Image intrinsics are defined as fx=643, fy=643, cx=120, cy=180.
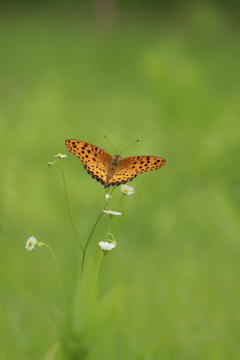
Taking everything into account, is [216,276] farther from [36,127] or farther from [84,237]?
[36,127]

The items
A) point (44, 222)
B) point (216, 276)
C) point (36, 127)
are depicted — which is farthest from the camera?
point (36, 127)

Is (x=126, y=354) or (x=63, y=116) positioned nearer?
(x=126, y=354)

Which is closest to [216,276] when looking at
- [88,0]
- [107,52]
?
[107,52]

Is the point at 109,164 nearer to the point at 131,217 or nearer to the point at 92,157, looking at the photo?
the point at 92,157

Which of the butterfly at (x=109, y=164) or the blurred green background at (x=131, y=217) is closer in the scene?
the butterfly at (x=109, y=164)

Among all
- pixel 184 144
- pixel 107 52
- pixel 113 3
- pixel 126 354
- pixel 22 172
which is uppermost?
pixel 113 3

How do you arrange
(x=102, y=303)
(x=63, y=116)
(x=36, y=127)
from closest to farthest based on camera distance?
(x=102, y=303) < (x=36, y=127) < (x=63, y=116)

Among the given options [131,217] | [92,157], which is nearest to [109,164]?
[92,157]
